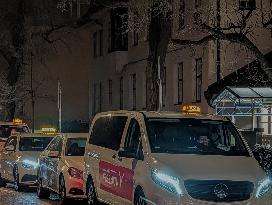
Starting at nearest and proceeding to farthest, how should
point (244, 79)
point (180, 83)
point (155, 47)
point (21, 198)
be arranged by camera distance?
point (21, 198) → point (155, 47) → point (244, 79) → point (180, 83)

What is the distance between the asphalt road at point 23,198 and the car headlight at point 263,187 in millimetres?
6666

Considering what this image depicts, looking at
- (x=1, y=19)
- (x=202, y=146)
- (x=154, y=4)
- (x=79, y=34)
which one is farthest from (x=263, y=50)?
(x=79, y=34)

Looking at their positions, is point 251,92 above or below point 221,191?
above

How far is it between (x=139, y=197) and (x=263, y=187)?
1.92 meters

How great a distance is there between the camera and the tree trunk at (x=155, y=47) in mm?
23266

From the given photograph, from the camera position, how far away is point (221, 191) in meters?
10.5

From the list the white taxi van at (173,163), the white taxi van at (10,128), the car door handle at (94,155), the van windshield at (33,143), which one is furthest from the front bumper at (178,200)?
the white taxi van at (10,128)

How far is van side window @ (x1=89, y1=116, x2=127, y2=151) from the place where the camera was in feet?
Answer: 42.5

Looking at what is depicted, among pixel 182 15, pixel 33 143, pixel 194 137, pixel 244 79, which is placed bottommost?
pixel 33 143

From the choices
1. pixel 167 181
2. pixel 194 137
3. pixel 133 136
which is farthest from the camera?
pixel 133 136

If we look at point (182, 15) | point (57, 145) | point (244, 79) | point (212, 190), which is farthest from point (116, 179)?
point (182, 15)

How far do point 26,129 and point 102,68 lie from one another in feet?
Answer: 62.7

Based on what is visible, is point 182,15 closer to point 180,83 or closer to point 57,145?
point 180,83

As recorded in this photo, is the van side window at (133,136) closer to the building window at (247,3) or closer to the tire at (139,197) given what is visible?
the tire at (139,197)
